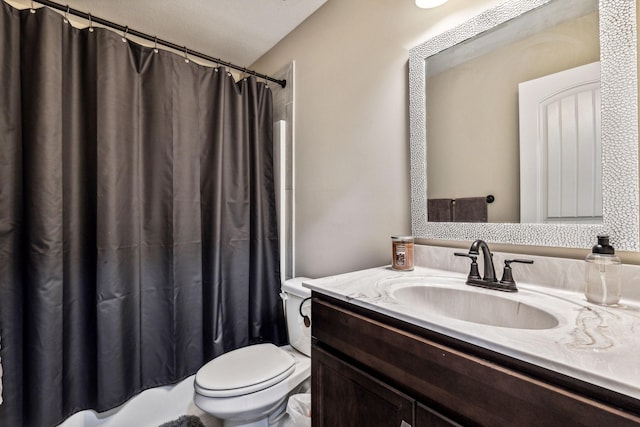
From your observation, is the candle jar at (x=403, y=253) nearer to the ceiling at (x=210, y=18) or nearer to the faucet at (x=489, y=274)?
the faucet at (x=489, y=274)

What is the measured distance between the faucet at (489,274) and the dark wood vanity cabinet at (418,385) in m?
0.38

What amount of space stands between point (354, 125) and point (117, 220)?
4.15 ft

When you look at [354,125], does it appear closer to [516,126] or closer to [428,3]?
[428,3]

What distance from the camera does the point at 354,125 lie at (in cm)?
147

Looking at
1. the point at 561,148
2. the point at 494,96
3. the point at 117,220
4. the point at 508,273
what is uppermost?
the point at 494,96

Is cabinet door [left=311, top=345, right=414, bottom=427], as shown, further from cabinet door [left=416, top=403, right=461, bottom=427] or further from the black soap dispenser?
the black soap dispenser

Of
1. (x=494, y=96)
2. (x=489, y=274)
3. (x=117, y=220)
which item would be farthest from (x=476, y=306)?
(x=117, y=220)

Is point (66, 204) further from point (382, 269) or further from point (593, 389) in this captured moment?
point (593, 389)

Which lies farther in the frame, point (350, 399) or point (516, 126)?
point (516, 126)

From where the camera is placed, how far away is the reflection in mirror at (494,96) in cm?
85

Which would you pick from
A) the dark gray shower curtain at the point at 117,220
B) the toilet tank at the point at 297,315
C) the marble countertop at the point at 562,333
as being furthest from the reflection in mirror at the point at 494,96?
the dark gray shower curtain at the point at 117,220

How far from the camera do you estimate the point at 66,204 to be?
1.30 meters

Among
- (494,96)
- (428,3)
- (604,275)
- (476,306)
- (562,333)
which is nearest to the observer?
(562,333)

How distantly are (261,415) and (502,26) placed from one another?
1784 millimetres
